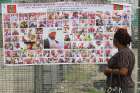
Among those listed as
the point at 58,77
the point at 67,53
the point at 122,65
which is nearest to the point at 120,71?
the point at 122,65

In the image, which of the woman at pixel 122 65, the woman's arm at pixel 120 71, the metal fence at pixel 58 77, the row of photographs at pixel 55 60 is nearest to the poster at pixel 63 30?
the row of photographs at pixel 55 60

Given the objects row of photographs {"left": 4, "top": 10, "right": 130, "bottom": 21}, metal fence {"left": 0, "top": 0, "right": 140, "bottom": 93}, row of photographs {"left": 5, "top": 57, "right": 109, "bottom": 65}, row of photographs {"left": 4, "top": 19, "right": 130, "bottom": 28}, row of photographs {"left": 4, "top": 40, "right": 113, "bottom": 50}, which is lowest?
metal fence {"left": 0, "top": 0, "right": 140, "bottom": 93}

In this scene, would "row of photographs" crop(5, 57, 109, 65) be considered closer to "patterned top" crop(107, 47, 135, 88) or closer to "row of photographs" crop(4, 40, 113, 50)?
"row of photographs" crop(4, 40, 113, 50)

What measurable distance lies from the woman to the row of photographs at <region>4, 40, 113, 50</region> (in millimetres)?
1437

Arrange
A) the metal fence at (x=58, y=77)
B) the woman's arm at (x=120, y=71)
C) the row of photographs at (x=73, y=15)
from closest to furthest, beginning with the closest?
Answer: the woman's arm at (x=120, y=71)
the row of photographs at (x=73, y=15)
the metal fence at (x=58, y=77)

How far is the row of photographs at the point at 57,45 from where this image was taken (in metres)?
6.92

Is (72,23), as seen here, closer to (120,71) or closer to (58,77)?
(58,77)

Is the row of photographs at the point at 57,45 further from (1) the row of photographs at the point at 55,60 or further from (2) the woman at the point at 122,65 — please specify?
(2) the woman at the point at 122,65

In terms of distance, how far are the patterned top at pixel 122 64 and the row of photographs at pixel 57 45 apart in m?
1.44

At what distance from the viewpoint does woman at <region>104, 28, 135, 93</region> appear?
5359 millimetres

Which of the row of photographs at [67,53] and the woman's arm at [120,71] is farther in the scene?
the row of photographs at [67,53]

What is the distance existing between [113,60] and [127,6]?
5.46 ft

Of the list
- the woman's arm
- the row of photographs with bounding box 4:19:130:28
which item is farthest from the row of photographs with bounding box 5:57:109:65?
the woman's arm

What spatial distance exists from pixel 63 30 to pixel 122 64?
1.77 metres
